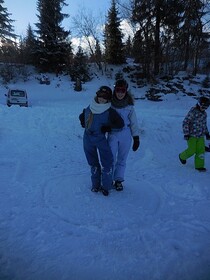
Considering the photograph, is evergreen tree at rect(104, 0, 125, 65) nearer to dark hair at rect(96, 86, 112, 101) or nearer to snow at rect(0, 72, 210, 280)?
snow at rect(0, 72, 210, 280)

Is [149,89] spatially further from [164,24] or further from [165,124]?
[165,124]

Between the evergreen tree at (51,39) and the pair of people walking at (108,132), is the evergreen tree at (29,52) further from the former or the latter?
the pair of people walking at (108,132)

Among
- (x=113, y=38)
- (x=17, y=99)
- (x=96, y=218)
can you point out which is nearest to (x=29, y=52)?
(x=113, y=38)

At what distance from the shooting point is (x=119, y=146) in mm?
5398

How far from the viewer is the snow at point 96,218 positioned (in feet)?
10.8

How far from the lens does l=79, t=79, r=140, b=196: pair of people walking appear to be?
16.1 feet

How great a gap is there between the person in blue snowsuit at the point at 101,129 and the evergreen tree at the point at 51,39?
25681 mm

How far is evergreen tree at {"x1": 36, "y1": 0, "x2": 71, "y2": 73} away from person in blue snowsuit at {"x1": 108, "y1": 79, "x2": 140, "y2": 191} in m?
25.5

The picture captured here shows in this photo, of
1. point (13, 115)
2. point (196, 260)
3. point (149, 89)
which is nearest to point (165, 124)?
point (13, 115)

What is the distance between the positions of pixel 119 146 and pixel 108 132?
39 centimetres

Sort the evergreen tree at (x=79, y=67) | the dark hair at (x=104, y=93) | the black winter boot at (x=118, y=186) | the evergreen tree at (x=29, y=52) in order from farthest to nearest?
the evergreen tree at (x=29, y=52)
the evergreen tree at (x=79, y=67)
the black winter boot at (x=118, y=186)
the dark hair at (x=104, y=93)

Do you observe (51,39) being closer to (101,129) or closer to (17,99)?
(17,99)

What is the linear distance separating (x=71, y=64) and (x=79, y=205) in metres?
26.7

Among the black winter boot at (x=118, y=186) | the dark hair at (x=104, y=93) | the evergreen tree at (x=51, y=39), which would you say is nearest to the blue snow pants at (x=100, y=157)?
the black winter boot at (x=118, y=186)
